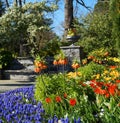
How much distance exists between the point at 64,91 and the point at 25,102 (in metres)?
0.94

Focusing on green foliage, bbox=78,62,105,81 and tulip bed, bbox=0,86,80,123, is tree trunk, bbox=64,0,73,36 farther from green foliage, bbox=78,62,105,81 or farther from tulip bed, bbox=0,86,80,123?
tulip bed, bbox=0,86,80,123

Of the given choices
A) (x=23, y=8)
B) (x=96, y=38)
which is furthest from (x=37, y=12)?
(x=96, y=38)

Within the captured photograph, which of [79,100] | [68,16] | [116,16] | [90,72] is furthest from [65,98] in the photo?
[68,16]

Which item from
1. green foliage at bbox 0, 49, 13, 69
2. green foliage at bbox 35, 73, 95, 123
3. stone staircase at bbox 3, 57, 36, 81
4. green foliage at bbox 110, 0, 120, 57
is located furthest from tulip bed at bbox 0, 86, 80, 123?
green foliage at bbox 0, 49, 13, 69

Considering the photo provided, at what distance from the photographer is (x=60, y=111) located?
6277 mm

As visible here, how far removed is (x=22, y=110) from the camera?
6785 mm

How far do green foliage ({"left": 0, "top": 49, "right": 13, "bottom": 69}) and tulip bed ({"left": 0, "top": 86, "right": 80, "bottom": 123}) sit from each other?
890 cm

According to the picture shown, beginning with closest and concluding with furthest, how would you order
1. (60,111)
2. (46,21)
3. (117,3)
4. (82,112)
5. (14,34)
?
1. (82,112)
2. (60,111)
3. (117,3)
4. (14,34)
5. (46,21)

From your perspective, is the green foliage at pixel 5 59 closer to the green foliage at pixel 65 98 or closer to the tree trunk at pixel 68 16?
the tree trunk at pixel 68 16

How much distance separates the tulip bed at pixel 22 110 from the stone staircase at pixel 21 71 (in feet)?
25.8

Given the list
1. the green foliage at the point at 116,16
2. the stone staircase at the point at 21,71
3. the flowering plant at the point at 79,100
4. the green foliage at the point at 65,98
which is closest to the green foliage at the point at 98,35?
the stone staircase at the point at 21,71

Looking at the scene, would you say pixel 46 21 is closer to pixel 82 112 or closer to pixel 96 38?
pixel 96 38

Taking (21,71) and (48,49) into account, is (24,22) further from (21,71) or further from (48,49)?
(21,71)

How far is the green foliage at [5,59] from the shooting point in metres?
17.6
